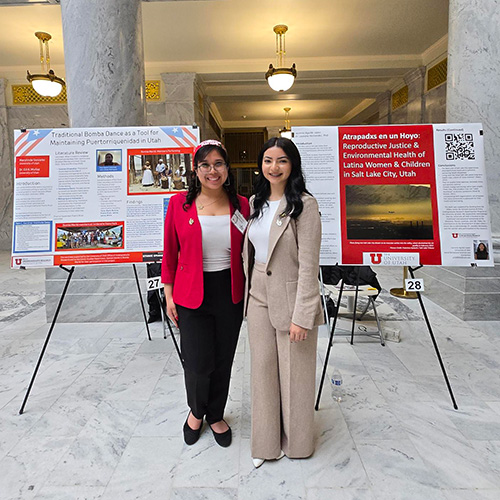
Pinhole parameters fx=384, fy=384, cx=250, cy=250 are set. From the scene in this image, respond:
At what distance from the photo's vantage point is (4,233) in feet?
33.0

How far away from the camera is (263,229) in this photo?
6.21 feet

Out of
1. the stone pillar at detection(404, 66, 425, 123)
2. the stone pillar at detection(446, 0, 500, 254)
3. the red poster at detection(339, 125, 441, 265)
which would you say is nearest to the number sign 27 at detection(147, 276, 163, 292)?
the red poster at detection(339, 125, 441, 265)

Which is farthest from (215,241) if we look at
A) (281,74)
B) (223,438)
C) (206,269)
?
(281,74)

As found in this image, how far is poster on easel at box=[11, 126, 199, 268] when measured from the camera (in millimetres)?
2666

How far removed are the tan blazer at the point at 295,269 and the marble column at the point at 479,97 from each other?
3.22 m

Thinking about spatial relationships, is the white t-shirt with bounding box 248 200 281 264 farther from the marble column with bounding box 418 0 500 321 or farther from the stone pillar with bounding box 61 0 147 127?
the marble column with bounding box 418 0 500 321

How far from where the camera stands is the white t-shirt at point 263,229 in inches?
74.3

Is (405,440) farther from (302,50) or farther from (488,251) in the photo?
(302,50)

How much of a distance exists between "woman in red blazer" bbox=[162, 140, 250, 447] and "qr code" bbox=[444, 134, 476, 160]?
4.73 ft

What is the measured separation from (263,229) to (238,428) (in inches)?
51.1

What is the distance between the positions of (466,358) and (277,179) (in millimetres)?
2657

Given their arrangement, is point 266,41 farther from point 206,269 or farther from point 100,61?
point 206,269

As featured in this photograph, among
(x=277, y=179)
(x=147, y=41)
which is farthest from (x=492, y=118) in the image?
(x=147, y=41)

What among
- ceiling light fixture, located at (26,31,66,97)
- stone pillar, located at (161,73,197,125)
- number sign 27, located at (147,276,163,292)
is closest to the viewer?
number sign 27, located at (147,276,163,292)
